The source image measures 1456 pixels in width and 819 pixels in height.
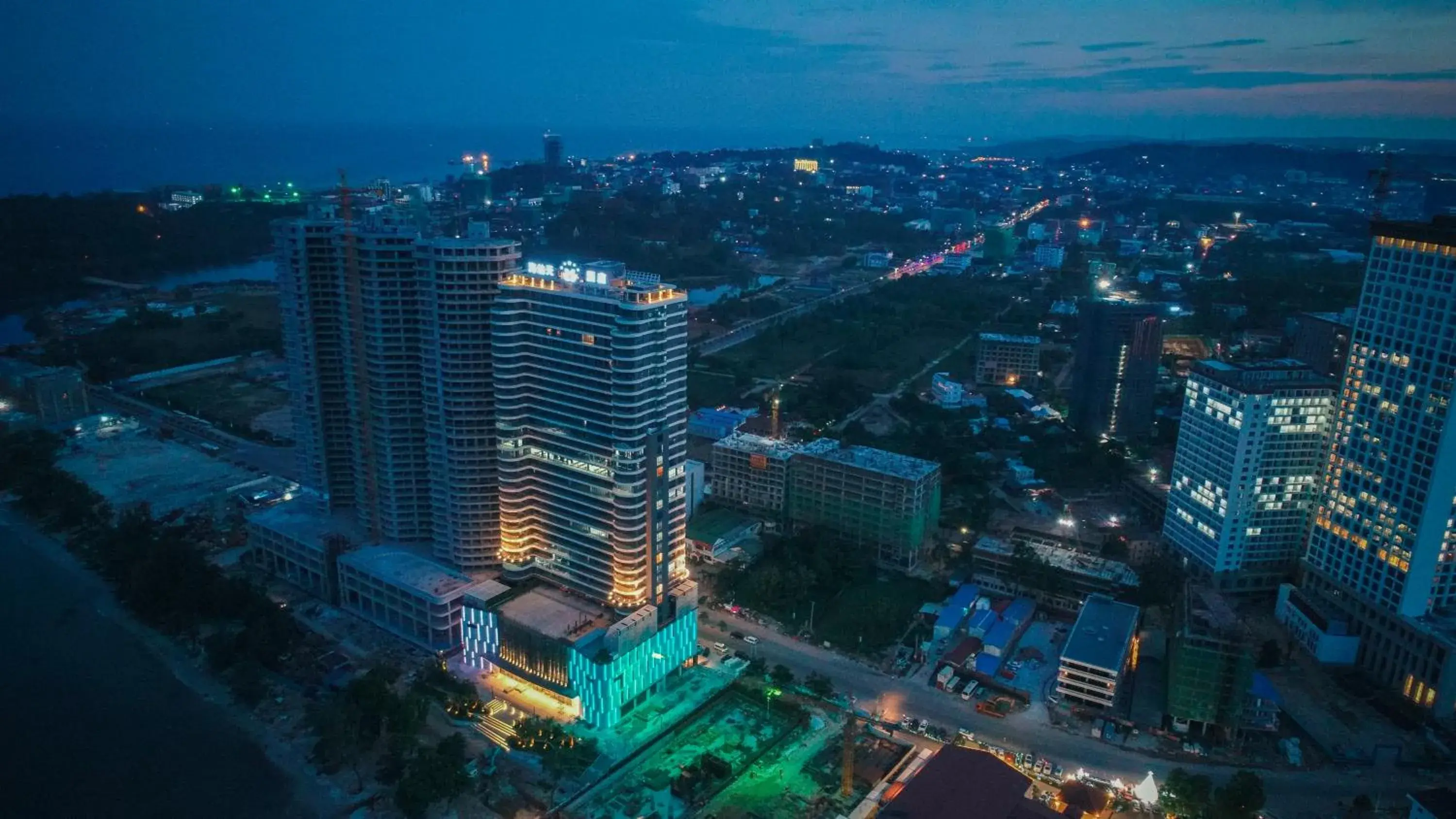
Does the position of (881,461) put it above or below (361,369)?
below

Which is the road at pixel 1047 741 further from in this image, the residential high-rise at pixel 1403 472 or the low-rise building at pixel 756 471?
the low-rise building at pixel 756 471

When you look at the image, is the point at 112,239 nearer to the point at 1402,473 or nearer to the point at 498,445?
the point at 498,445

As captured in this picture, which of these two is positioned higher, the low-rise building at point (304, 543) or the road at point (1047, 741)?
the low-rise building at point (304, 543)

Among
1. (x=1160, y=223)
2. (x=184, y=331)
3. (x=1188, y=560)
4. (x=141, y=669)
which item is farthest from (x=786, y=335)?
(x=1160, y=223)

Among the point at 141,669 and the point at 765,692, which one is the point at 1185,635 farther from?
the point at 141,669

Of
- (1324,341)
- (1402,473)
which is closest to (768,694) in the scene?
(1402,473)

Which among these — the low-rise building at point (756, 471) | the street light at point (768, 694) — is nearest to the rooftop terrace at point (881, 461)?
the low-rise building at point (756, 471)
